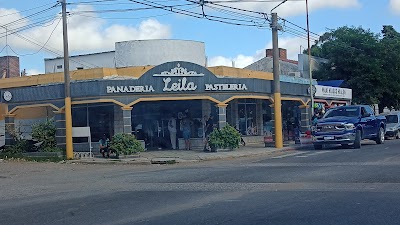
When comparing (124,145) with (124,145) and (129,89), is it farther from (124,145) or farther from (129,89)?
(129,89)

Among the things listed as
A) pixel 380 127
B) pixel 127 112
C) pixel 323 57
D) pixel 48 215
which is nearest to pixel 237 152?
pixel 127 112

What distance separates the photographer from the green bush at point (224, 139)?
2673cm

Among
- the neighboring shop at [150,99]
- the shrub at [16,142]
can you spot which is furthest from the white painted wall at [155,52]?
the shrub at [16,142]

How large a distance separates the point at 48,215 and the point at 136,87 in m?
17.0

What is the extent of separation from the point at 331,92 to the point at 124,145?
65.0 ft

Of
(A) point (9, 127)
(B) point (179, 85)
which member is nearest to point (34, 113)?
(A) point (9, 127)

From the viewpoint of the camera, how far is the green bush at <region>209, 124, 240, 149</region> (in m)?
26.7

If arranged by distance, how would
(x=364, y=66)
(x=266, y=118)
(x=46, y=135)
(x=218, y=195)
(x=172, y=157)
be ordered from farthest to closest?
(x=364, y=66)
(x=266, y=118)
(x=46, y=135)
(x=172, y=157)
(x=218, y=195)

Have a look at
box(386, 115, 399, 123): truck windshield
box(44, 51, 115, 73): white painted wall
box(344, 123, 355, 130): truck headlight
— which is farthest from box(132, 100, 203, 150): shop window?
box(386, 115, 399, 123): truck windshield

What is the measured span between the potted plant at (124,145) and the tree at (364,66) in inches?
1105

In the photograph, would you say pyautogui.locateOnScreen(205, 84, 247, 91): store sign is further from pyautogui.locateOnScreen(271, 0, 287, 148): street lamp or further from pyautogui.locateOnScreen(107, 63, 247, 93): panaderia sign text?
pyautogui.locateOnScreen(271, 0, 287, 148): street lamp

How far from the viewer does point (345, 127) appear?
82.5ft

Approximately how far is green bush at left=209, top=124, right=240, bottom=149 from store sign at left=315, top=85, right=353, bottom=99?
36.3 ft

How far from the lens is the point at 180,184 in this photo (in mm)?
14656
